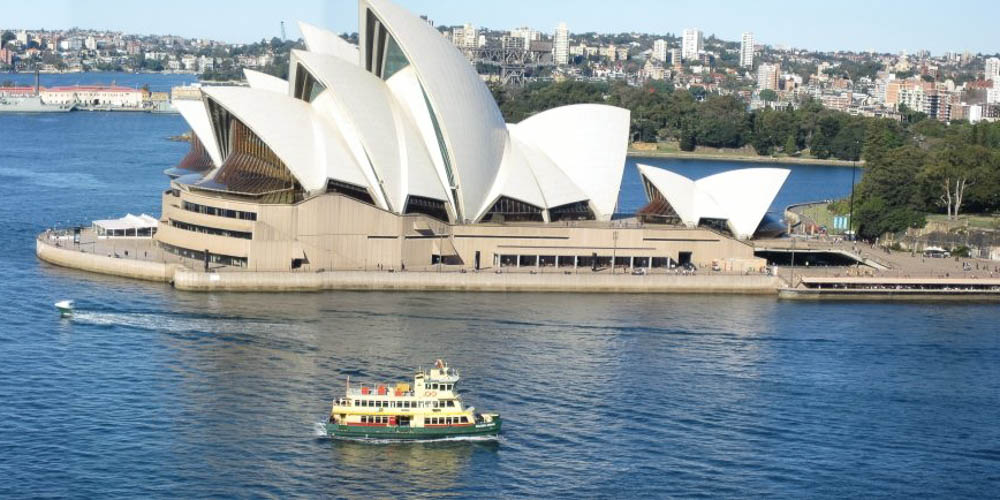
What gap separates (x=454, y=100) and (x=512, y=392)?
1886 cm

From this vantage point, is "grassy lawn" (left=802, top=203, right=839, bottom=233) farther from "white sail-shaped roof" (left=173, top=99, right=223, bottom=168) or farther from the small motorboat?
the small motorboat

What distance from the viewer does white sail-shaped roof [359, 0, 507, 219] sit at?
52469 mm

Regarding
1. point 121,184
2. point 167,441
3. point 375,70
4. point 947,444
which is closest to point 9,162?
point 121,184

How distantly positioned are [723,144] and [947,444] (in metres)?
88.6

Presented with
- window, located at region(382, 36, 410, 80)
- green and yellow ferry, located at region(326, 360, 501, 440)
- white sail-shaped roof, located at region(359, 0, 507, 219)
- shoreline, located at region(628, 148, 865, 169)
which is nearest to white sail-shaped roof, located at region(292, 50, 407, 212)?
window, located at region(382, 36, 410, 80)

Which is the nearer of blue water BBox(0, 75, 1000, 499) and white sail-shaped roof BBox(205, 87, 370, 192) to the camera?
blue water BBox(0, 75, 1000, 499)

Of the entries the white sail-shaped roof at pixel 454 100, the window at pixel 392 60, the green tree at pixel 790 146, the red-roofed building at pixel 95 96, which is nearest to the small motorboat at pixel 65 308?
the white sail-shaped roof at pixel 454 100

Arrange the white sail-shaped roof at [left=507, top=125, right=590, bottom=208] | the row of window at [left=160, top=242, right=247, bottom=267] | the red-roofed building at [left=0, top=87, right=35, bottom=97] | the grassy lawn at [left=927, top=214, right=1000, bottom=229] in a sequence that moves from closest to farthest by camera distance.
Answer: the row of window at [left=160, top=242, right=247, bottom=267] → the white sail-shaped roof at [left=507, top=125, right=590, bottom=208] → the grassy lawn at [left=927, top=214, right=1000, bottom=229] → the red-roofed building at [left=0, top=87, right=35, bottom=97]

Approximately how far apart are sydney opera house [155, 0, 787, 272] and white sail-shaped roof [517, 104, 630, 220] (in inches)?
7.3

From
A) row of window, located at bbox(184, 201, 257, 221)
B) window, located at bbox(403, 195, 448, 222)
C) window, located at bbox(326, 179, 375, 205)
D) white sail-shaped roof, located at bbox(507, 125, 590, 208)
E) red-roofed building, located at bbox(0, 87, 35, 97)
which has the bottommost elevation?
row of window, located at bbox(184, 201, 257, 221)

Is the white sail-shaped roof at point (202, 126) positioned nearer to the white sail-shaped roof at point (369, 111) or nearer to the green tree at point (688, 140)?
the white sail-shaped roof at point (369, 111)

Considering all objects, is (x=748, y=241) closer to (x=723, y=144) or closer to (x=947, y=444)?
(x=947, y=444)

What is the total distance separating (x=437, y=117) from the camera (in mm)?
52688

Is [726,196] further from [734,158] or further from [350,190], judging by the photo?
[734,158]
